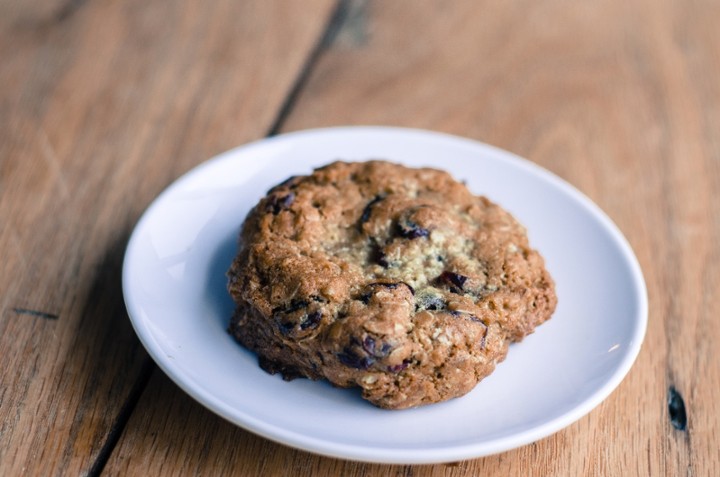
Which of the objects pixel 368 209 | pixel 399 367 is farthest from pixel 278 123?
pixel 399 367

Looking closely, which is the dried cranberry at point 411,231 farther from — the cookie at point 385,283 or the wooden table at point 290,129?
the wooden table at point 290,129

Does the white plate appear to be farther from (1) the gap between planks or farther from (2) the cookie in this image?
(1) the gap between planks

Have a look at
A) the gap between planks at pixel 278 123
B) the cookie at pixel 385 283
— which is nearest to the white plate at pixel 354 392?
the cookie at pixel 385 283

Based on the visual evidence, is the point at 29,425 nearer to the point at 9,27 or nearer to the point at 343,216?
the point at 343,216

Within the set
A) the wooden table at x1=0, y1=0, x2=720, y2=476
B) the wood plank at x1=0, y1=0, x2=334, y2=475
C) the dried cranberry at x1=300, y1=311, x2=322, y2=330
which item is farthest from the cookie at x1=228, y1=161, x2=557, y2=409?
the wood plank at x1=0, y1=0, x2=334, y2=475

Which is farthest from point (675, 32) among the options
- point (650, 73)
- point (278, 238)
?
point (278, 238)
